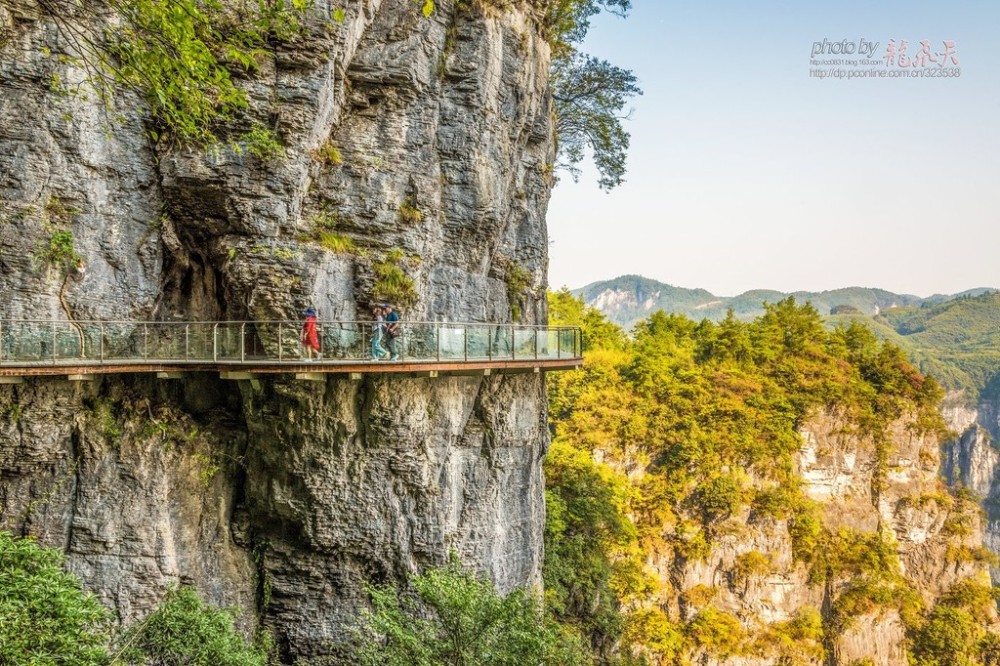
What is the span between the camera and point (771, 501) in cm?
2709

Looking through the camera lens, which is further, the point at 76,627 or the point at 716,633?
the point at 716,633

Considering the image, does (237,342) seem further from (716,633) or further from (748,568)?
(748,568)

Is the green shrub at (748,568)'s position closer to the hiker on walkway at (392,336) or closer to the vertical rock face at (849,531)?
the vertical rock face at (849,531)

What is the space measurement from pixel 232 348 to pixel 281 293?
4.62 feet

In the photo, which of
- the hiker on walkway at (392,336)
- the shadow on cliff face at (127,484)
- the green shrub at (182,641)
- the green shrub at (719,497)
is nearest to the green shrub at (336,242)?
the hiker on walkway at (392,336)

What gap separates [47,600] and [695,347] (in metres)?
31.6

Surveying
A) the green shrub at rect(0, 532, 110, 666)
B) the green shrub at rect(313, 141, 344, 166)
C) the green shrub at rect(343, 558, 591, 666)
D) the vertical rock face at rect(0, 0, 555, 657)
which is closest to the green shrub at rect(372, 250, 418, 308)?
the vertical rock face at rect(0, 0, 555, 657)

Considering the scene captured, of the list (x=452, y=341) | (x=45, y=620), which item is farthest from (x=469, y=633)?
(x=45, y=620)

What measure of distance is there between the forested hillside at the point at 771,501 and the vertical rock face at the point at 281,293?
988 cm

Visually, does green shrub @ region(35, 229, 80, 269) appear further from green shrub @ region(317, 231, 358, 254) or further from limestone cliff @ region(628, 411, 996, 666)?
limestone cliff @ region(628, 411, 996, 666)

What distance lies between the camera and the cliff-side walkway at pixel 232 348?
414 inches

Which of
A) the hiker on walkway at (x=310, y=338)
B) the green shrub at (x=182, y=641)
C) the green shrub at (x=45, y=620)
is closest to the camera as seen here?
the green shrub at (x=45, y=620)

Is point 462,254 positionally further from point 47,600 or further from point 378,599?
point 47,600

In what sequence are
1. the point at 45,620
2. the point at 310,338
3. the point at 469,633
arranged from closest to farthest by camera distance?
the point at 45,620 < the point at 469,633 < the point at 310,338
